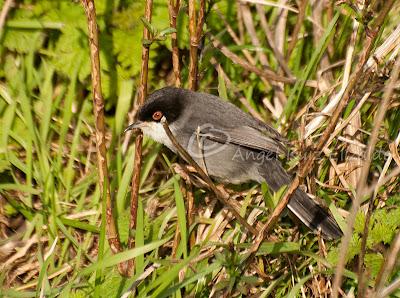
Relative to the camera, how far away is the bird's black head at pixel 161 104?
4148mm

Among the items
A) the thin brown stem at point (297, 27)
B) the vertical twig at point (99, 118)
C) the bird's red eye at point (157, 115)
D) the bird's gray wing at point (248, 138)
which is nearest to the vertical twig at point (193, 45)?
the bird's red eye at point (157, 115)

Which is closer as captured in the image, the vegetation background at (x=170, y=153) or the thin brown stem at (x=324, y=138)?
the thin brown stem at (x=324, y=138)

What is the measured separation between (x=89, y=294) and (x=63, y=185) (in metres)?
1.10

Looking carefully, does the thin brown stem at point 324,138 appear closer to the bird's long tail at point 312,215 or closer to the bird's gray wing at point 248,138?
the bird's long tail at point 312,215

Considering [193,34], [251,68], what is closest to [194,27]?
[193,34]

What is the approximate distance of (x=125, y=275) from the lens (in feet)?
12.4

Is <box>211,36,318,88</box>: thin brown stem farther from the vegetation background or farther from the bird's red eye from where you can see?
the bird's red eye

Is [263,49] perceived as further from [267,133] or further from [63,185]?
[63,185]

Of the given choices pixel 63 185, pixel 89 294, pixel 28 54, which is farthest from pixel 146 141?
pixel 89 294

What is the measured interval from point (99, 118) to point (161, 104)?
0.72 meters

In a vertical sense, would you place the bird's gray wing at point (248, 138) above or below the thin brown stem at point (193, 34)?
below

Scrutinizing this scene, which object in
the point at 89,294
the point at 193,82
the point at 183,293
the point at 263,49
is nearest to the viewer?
the point at 89,294

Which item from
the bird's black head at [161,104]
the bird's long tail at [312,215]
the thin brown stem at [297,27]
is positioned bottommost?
the bird's long tail at [312,215]

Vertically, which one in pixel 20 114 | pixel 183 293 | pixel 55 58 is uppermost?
pixel 55 58
